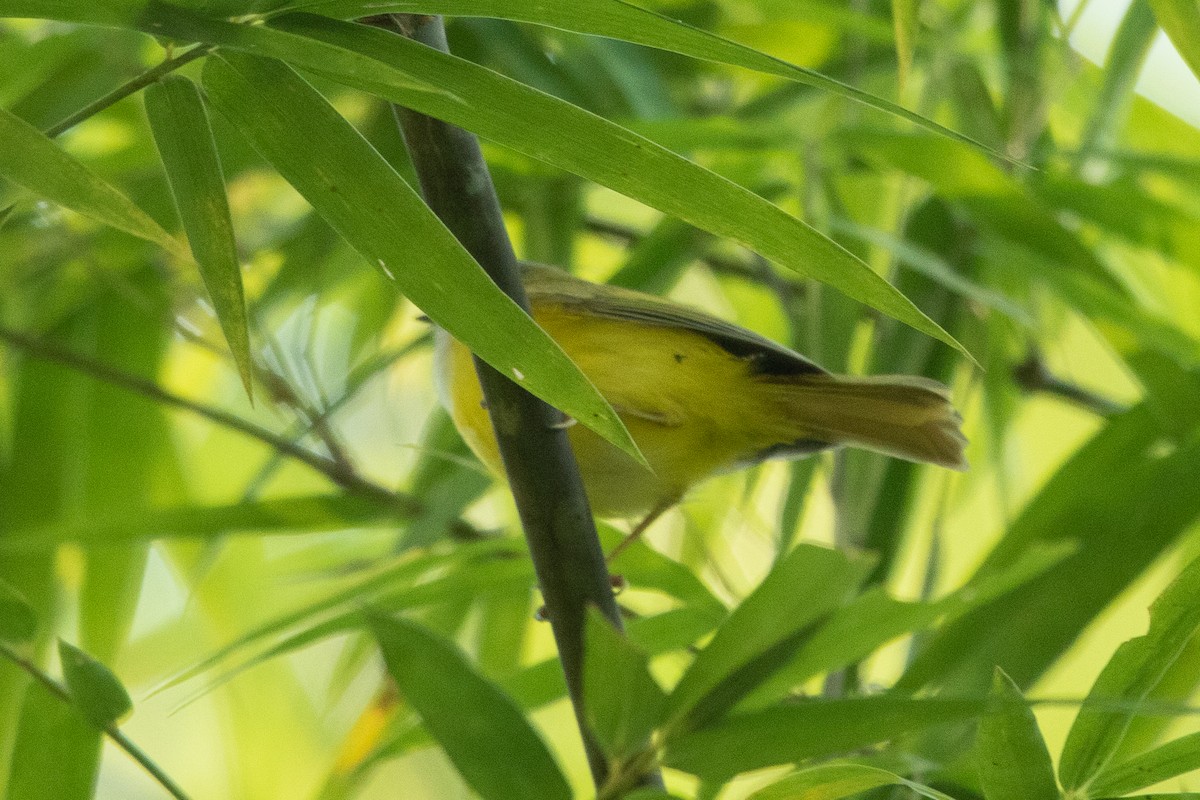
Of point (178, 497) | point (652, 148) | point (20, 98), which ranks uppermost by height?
point (20, 98)

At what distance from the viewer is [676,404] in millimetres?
2076

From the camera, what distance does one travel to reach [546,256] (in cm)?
278

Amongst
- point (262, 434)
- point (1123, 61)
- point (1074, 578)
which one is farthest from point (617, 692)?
point (1123, 61)

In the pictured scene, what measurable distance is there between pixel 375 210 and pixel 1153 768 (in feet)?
2.89

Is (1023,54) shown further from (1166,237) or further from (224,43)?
(224,43)

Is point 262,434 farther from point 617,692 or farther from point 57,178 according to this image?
point 617,692

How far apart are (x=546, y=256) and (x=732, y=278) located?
0.71 m

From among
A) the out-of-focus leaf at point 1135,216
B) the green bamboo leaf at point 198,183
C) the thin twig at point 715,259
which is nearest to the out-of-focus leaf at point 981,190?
the out-of-focus leaf at point 1135,216

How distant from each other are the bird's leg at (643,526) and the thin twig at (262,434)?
396 mm

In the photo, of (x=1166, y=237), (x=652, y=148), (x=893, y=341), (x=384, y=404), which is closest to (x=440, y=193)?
(x=652, y=148)

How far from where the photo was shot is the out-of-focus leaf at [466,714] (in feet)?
3.95

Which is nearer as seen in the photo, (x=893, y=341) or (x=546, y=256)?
(x=893, y=341)

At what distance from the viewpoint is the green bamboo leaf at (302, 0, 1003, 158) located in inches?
43.5

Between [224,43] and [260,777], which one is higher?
[260,777]
